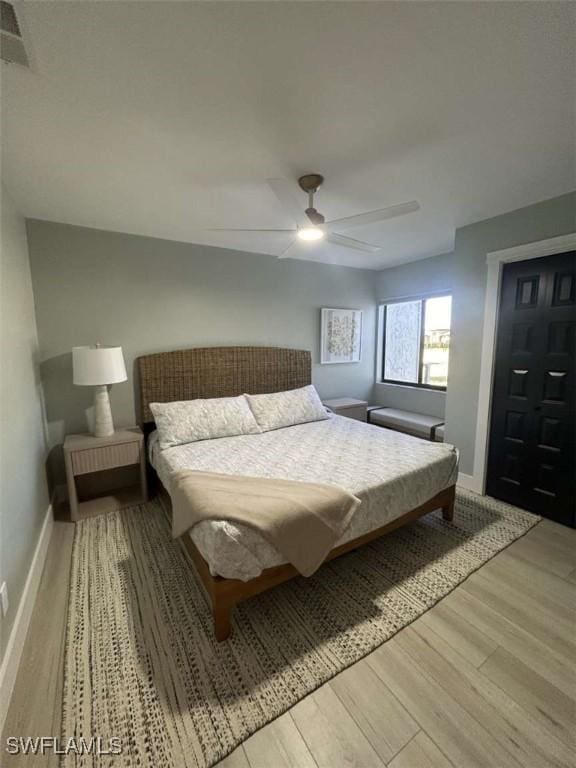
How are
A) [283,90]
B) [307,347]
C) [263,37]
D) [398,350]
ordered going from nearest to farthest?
1. [263,37]
2. [283,90]
3. [307,347]
4. [398,350]

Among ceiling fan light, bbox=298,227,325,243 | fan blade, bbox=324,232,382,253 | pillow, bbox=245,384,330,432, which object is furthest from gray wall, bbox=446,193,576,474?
ceiling fan light, bbox=298,227,325,243

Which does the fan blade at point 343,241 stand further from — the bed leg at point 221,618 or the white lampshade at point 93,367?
the bed leg at point 221,618

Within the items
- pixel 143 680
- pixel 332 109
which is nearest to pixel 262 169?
pixel 332 109

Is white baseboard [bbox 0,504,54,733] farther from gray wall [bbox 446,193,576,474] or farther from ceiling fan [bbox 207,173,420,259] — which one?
gray wall [bbox 446,193,576,474]

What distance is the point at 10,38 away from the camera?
3.50 feet

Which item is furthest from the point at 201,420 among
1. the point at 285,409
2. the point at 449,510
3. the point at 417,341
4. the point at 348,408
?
the point at 417,341

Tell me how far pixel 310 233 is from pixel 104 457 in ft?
7.83

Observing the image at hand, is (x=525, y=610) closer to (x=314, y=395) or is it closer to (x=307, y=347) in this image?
(x=314, y=395)

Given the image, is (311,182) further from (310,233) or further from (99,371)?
(99,371)

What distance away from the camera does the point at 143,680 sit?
1.35 m

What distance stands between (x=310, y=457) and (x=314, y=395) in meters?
1.28

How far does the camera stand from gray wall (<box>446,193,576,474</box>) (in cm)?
249

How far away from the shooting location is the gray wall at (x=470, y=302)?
98.1 inches

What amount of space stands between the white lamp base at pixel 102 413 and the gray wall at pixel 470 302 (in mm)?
3251
